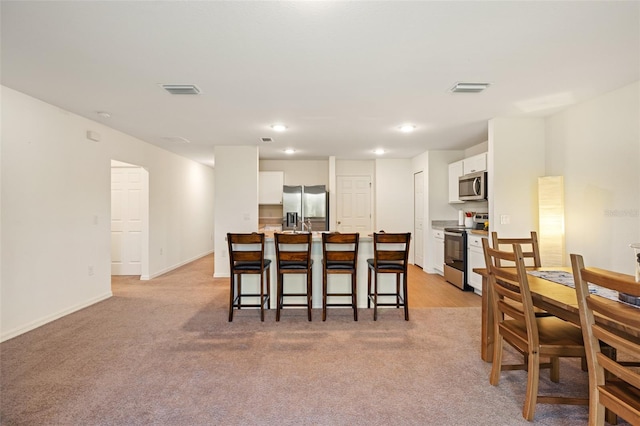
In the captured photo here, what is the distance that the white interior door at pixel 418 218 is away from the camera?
6945 mm

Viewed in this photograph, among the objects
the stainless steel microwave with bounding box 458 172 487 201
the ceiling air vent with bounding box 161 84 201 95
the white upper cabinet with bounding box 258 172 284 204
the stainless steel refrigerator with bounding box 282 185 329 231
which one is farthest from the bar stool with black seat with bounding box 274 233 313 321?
the white upper cabinet with bounding box 258 172 284 204

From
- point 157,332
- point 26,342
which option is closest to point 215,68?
point 157,332

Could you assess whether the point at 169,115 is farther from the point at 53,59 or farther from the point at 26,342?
the point at 26,342

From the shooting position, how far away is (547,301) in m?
1.89

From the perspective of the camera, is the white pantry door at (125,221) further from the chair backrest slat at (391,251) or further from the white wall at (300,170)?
the chair backrest slat at (391,251)

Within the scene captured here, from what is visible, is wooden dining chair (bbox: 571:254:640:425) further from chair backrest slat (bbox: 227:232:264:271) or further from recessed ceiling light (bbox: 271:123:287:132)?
recessed ceiling light (bbox: 271:123:287:132)

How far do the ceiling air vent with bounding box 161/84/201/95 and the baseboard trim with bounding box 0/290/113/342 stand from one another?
2.87 metres

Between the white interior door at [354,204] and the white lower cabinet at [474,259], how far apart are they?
115 inches

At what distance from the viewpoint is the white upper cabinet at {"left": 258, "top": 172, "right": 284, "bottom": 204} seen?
7.19 metres

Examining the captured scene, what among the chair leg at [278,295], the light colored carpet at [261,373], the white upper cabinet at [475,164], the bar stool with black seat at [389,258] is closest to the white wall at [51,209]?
the light colored carpet at [261,373]

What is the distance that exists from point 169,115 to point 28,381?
3.03 m

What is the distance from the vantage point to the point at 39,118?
11.8 ft

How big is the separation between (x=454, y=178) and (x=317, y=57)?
440 centimetres

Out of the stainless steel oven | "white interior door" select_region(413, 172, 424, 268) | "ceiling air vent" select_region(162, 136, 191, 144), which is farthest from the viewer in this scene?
"white interior door" select_region(413, 172, 424, 268)
